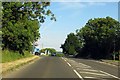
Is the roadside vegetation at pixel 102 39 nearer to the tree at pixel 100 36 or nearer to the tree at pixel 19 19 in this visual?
the tree at pixel 100 36

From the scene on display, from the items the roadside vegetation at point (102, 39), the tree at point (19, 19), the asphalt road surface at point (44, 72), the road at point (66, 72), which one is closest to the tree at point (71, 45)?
the roadside vegetation at point (102, 39)

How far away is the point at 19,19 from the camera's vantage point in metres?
45.1

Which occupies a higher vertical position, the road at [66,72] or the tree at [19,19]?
the tree at [19,19]

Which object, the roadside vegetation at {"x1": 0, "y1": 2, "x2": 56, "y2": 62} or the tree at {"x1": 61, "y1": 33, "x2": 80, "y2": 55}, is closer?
the roadside vegetation at {"x1": 0, "y1": 2, "x2": 56, "y2": 62}

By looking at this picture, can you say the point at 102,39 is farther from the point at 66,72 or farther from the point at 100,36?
the point at 66,72

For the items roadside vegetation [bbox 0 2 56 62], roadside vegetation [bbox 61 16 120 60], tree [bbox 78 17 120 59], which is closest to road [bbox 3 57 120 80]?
roadside vegetation [bbox 0 2 56 62]

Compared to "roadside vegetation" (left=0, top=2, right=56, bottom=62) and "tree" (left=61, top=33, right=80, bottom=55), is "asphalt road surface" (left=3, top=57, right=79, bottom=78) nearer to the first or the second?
"roadside vegetation" (left=0, top=2, right=56, bottom=62)

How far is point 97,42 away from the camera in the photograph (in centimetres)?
9531

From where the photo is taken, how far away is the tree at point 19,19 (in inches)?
1622

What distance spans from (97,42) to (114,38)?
10.3 m

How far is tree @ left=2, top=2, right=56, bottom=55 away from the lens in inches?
1622

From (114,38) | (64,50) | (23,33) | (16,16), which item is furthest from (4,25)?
(64,50)

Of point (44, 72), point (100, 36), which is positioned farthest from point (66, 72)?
point (100, 36)

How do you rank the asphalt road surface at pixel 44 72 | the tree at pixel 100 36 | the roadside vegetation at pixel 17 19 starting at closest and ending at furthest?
the asphalt road surface at pixel 44 72
the roadside vegetation at pixel 17 19
the tree at pixel 100 36
